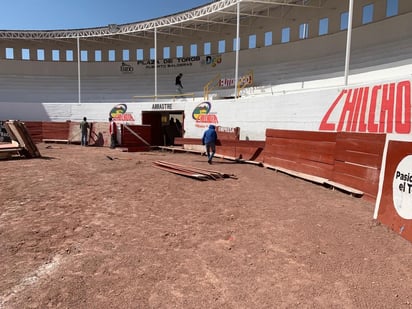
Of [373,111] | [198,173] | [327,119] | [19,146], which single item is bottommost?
[198,173]

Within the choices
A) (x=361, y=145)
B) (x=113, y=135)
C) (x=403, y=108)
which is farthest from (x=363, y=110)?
(x=113, y=135)

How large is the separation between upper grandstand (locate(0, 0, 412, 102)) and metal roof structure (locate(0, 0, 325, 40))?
9 centimetres

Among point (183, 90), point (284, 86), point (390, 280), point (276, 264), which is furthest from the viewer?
point (183, 90)

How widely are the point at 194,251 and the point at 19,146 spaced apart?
1239 cm

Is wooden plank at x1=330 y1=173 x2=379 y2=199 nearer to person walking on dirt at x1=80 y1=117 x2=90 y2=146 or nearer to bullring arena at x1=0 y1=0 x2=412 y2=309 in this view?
bullring arena at x1=0 y1=0 x2=412 y2=309

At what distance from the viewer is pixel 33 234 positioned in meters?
4.25

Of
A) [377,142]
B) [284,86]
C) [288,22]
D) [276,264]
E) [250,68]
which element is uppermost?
[288,22]

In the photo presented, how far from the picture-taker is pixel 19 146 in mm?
12922

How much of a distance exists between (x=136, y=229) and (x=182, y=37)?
29779mm

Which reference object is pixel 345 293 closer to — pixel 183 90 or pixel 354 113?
pixel 354 113

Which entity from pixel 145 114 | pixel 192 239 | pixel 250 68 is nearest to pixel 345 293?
pixel 192 239

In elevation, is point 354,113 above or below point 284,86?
below

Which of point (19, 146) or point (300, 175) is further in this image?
point (19, 146)

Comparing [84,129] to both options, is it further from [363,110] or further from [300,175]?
[363,110]
